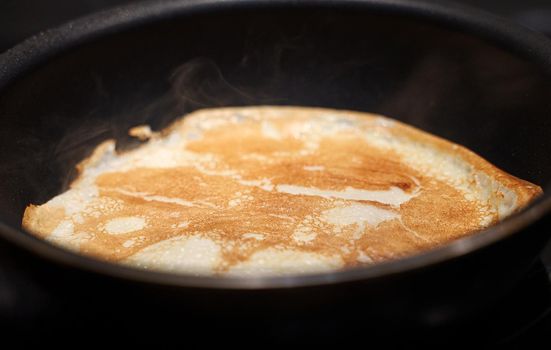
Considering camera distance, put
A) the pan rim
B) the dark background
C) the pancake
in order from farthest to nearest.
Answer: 1. the dark background
2. the pancake
3. the pan rim

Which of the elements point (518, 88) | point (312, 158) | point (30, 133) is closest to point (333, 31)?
point (312, 158)

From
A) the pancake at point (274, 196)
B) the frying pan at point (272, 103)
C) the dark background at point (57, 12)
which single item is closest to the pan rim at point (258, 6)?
the frying pan at point (272, 103)

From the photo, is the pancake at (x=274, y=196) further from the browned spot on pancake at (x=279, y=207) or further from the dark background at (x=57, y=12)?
the dark background at (x=57, y=12)

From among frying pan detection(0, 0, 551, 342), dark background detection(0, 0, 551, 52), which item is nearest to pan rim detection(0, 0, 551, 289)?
frying pan detection(0, 0, 551, 342)

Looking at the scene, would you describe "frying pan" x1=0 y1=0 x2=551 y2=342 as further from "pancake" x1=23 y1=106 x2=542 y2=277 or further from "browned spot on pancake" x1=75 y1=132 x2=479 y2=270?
"browned spot on pancake" x1=75 y1=132 x2=479 y2=270

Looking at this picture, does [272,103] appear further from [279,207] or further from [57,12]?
[57,12]

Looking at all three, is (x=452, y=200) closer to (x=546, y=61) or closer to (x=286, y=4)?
(x=546, y=61)

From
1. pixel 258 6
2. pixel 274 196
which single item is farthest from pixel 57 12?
pixel 274 196
